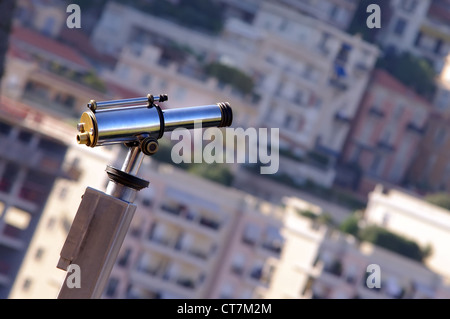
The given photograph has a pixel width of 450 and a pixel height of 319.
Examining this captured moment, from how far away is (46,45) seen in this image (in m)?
47.5

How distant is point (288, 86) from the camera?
51.7m

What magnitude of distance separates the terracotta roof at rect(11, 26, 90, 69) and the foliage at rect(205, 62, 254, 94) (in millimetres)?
5211

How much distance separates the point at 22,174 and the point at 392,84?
24.8 metres

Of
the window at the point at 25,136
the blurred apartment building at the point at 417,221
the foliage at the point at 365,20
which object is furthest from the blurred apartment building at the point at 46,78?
the foliage at the point at 365,20

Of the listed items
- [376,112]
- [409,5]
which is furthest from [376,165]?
Answer: [409,5]


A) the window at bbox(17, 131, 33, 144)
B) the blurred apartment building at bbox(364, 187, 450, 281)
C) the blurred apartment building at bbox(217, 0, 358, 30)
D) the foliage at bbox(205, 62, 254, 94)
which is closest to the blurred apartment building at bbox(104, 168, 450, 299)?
the blurred apartment building at bbox(364, 187, 450, 281)

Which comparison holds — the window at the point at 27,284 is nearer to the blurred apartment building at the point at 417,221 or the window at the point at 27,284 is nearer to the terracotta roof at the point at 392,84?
the blurred apartment building at the point at 417,221

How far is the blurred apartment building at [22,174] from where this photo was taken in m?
32.7

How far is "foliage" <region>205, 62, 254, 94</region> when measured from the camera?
1876 inches

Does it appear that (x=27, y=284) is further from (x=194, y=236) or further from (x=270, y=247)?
(x=270, y=247)

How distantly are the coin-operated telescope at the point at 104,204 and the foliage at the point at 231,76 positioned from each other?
147 feet

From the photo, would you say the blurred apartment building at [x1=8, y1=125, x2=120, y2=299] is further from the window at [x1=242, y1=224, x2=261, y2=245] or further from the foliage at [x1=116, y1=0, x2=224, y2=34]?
the foliage at [x1=116, y1=0, x2=224, y2=34]
